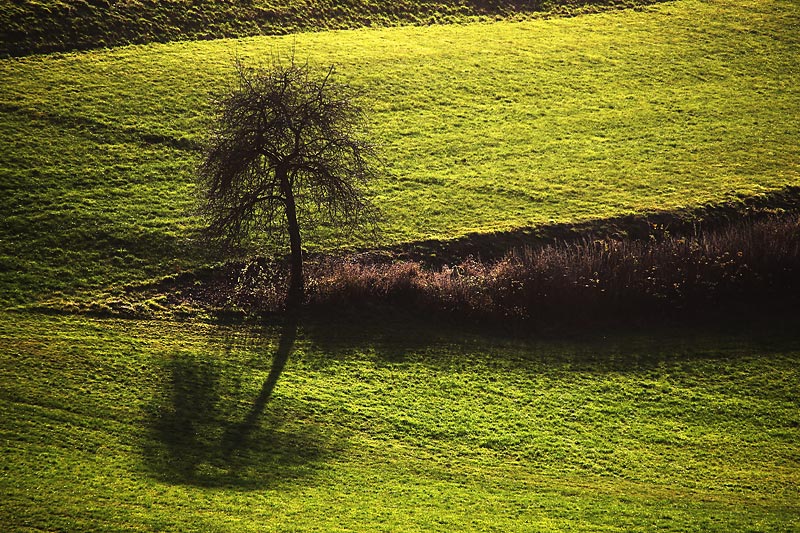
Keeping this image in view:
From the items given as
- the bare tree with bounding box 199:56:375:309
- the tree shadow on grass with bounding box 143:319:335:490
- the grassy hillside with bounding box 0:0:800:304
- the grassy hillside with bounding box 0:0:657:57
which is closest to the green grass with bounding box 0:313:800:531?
the tree shadow on grass with bounding box 143:319:335:490

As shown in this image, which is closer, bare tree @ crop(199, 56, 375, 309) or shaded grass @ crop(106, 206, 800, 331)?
bare tree @ crop(199, 56, 375, 309)

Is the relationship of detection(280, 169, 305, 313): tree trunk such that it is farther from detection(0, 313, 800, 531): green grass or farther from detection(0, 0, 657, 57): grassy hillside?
detection(0, 0, 657, 57): grassy hillside

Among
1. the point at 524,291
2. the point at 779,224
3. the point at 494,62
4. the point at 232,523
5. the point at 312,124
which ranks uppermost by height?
the point at 494,62

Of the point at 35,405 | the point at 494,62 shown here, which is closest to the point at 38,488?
the point at 35,405

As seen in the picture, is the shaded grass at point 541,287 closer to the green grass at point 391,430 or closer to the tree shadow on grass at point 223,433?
the green grass at point 391,430

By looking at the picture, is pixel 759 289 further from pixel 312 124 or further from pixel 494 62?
pixel 494 62

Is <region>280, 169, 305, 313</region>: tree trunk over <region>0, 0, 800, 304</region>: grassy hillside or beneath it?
beneath
